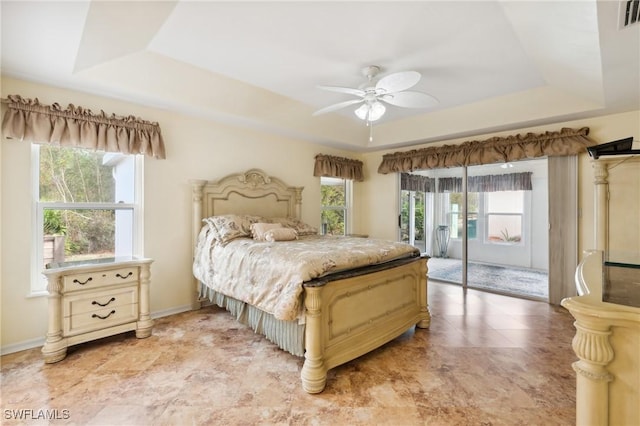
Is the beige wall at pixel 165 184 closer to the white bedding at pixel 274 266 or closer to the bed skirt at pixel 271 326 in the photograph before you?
the white bedding at pixel 274 266

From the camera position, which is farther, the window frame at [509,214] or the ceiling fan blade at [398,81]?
the window frame at [509,214]

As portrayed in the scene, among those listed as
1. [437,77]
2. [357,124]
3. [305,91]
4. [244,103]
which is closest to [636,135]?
[437,77]

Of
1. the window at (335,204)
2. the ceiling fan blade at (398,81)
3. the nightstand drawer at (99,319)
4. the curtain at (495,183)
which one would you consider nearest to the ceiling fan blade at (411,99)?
the ceiling fan blade at (398,81)

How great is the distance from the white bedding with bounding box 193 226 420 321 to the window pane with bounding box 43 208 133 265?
88 centimetres

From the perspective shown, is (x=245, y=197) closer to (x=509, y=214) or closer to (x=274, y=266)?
(x=274, y=266)

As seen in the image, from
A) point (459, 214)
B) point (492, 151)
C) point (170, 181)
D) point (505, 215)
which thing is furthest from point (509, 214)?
point (170, 181)

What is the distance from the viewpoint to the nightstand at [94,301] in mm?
2264

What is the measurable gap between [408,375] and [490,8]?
2.74 m

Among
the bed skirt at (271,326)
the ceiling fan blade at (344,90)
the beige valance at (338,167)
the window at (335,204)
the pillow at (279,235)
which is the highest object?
the ceiling fan blade at (344,90)

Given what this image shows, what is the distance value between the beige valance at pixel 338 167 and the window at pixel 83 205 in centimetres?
268

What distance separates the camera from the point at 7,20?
1810 mm

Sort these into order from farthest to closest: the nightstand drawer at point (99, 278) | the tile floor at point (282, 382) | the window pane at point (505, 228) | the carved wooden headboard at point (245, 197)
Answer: the window pane at point (505, 228) < the carved wooden headboard at point (245, 197) < the nightstand drawer at point (99, 278) < the tile floor at point (282, 382)

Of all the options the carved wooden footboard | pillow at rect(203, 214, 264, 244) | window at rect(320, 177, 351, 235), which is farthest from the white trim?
window at rect(320, 177, 351, 235)

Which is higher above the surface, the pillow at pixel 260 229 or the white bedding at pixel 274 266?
the pillow at pixel 260 229
